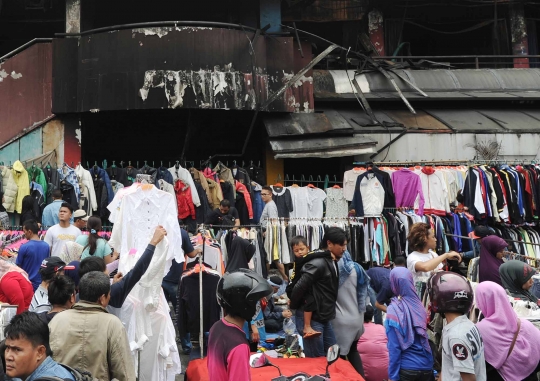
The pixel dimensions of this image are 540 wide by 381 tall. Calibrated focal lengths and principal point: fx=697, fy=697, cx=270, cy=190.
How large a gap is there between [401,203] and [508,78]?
670 cm

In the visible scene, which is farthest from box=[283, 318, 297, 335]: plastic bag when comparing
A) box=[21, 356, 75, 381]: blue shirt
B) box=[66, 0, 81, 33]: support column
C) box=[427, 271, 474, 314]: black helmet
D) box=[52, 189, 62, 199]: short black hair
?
box=[66, 0, 81, 33]: support column

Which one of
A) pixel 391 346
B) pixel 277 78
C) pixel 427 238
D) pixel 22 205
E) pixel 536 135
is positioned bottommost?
pixel 391 346

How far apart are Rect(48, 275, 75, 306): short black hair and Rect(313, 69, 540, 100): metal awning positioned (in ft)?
40.8

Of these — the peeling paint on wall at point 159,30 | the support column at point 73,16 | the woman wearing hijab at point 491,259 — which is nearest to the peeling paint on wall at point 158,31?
the peeling paint on wall at point 159,30

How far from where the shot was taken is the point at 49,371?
3.96m

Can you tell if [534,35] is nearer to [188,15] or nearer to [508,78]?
[508,78]

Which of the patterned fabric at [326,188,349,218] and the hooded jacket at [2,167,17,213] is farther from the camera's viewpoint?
the patterned fabric at [326,188,349,218]

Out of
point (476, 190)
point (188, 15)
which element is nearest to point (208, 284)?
point (476, 190)

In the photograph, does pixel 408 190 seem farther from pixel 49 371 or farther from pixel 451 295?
pixel 49 371

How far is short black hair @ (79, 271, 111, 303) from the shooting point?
16.9ft

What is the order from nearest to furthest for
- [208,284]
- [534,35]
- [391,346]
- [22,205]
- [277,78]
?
[391,346], [208,284], [22,205], [277,78], [534,35]

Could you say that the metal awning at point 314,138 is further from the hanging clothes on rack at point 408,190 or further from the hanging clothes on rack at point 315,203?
the hanging clothes on rack at point 408,190

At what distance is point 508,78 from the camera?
750 inches

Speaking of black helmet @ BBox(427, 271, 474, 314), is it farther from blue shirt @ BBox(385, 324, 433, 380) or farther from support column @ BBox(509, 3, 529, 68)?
support column @ BBox(509, 3, 529, 68)
